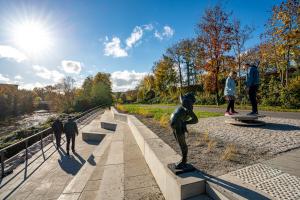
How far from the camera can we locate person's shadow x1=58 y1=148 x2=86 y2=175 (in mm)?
6535

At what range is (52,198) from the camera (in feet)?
14.2

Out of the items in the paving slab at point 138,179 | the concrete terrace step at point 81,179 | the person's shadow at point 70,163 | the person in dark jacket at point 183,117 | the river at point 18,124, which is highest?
the person in dark jacket at point 183,117

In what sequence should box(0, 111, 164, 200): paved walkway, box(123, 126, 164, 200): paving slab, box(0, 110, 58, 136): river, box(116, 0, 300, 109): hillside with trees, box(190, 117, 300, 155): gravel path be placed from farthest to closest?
box(0, 110, 58, 136): river, box(116, 0, 300, 109): hillside with trees, box(190, 117, 300, 155): gravel path, box(0, 111, 164, 200): paved walkway, box(123, 126, 164, 200): paving slab

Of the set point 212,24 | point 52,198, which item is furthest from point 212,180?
point 212,24

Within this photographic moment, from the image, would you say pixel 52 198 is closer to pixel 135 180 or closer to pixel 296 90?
pixel 135 180

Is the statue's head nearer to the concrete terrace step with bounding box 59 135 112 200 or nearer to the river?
the concrete terrace step with bounding box 59 135 112 200

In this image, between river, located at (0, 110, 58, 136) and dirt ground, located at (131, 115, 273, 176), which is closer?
dirt ground, located at (131, 115, 273, 176)

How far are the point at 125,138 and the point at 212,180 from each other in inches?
195

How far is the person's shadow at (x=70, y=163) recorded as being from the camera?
6535mm

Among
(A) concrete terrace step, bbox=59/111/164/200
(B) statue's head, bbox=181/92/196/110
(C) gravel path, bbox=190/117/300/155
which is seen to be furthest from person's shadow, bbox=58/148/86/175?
(B) statue's head, bbox=181/92/196/110

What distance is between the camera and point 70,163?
7320 mm

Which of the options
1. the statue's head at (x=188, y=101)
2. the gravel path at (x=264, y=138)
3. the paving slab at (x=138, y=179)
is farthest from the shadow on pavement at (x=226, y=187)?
the gravel path at (x=264, y=138)

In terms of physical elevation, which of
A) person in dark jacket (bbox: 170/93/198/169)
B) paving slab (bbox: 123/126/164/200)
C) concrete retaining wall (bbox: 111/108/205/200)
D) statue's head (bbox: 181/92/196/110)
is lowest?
paving slab (bbox: 123/126/164/200)

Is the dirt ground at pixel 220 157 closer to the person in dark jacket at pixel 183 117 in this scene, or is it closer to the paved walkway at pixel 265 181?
the paved walkway at pixel 265 181
